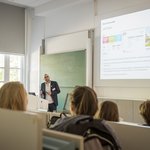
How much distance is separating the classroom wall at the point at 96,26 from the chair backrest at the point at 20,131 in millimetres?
2595

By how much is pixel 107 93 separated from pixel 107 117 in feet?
7.10

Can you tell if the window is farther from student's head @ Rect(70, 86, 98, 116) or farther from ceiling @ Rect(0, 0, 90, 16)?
student's head @ Rect(70, 86, 98, 116)

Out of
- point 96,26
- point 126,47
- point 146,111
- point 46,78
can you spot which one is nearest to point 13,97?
point 146,111

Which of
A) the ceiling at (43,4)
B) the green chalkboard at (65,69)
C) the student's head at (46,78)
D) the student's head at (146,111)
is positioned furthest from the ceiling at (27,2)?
the student's head at (146,111)

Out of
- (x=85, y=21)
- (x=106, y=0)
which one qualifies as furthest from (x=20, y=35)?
(x=106, y=0)

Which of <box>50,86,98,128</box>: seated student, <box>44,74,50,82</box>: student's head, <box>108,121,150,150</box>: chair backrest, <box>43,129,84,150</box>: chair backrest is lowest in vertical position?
<box>108,121,150,150</box>: chair backrest

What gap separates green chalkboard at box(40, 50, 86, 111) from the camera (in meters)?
4.88

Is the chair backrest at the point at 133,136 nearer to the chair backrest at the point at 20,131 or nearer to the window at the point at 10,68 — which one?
the chair backrest at the point at 20,131

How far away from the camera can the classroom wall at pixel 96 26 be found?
3912 mm

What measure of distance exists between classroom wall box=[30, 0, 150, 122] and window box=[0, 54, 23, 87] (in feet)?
1.00

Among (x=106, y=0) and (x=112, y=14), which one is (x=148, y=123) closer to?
(x=112, y=14)

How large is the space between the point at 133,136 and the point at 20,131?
28.9 inches

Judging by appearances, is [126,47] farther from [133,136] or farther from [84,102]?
[133,136]

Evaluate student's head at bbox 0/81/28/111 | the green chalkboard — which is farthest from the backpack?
the green chalkboard
